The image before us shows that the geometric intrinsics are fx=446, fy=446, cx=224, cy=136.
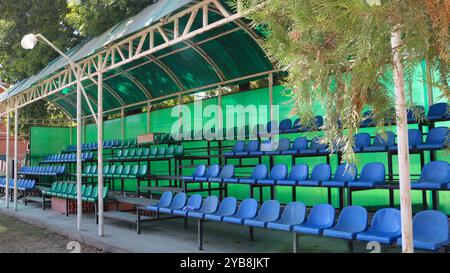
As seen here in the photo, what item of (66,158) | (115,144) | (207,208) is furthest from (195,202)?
(66,158)

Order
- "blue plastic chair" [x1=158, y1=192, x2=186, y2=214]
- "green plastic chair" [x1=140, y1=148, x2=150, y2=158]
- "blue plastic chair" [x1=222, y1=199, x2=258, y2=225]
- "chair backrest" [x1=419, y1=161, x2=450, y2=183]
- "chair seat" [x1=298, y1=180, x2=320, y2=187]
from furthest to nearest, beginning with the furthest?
"green plastic chair" [x1=140, y1=148, x2=150, y2=158], "blue plastic chair" [x1=158, y1=192, x2=186, y2=214], "chair seat" [x1=298, y1=180, x2=320, y2=187], "blue plastic chair" [x1=222, y1=199, x2=258, y2=225], "chair backrest" [x1=419, y1=161, x2=450, y2=183]

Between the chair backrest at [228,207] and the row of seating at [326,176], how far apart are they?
1.16 meters

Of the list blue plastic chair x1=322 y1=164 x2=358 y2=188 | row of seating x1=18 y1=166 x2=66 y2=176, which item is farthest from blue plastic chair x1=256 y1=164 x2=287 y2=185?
row of seating x1=18 y1=166 x2=66 y2=176

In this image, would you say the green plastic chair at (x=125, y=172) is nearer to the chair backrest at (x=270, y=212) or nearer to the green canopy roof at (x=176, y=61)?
the green canopy roof at (x=176, y=61)

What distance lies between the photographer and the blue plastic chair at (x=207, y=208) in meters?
7.98

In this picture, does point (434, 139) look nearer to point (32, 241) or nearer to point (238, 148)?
point (238, 148)

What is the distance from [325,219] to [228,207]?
217cm

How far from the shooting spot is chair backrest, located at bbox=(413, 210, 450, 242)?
Answer: 4902mm

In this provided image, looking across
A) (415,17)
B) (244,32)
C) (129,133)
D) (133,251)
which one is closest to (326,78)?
(415,17)

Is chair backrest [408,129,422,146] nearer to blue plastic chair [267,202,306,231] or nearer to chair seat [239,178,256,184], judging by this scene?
blue plastic chair [267,202,306,231]

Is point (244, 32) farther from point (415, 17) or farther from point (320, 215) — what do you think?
point (415, 17)

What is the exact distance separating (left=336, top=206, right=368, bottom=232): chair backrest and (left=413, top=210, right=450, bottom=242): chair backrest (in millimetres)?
734

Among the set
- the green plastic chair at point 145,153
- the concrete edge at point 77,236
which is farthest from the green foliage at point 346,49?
the green plastic chair at point 145,153

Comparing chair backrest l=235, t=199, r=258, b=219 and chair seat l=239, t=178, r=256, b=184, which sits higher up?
chair seat l=239, t=178, r=256, b=184
